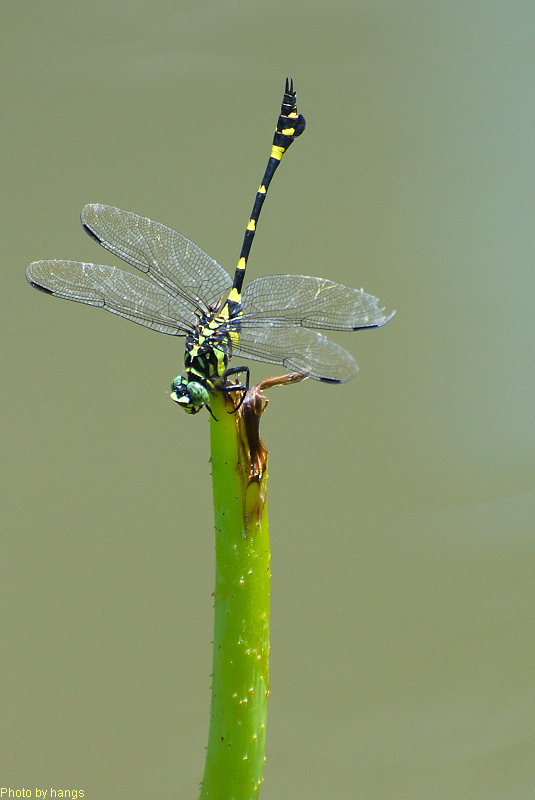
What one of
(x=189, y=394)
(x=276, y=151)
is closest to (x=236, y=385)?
(x=189, y=394)

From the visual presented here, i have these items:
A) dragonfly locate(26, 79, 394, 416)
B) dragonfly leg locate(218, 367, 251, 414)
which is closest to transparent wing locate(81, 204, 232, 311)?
dragonfly locate(26, 79, 394, 416)

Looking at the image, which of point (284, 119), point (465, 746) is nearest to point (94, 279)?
point (284, 119)

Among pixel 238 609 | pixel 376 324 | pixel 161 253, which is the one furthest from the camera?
pixel 161 253

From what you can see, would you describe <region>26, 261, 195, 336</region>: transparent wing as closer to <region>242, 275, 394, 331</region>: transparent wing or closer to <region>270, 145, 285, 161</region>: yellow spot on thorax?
<region>242, 275, 394, 331</region>: transparent wing

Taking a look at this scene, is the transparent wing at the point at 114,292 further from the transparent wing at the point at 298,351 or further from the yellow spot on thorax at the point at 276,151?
the yellow spot on thorax at the point at 276,151

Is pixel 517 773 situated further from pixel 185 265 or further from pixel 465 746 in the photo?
pixel 185 265

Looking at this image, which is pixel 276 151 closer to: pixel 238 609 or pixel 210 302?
pixel 210 302

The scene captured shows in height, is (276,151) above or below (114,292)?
above

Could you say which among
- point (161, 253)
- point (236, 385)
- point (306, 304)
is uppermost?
point (161, 253)

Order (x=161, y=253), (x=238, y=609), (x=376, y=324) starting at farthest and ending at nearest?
1. (x=161, y=253)
2. (x=376, y=324)
3. (x=238, y=609)
